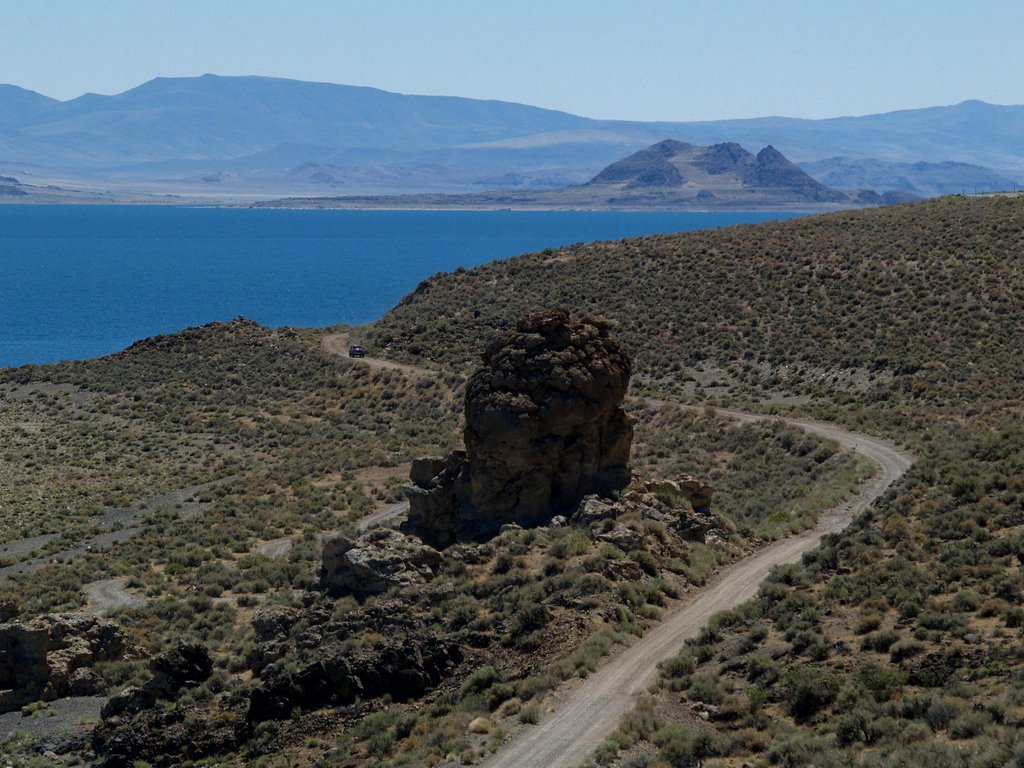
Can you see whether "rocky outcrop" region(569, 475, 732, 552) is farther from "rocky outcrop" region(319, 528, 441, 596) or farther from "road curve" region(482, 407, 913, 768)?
"rocky outcrop" region(319, 528, 441, 596)

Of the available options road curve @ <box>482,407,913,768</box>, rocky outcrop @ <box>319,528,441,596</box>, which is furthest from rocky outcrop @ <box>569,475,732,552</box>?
rocky outcrop @ <box>319,528,441,596</box>

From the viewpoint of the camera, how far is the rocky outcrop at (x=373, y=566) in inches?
1049

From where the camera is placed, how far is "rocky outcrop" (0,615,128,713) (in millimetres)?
25312

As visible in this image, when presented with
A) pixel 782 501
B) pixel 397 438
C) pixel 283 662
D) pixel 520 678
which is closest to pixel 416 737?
pixel 520 678

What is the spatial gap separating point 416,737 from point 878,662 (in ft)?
22.5

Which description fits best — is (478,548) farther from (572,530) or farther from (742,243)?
(742,243)

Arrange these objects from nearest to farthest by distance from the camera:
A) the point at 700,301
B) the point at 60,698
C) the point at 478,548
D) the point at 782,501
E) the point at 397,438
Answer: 1. the point at 60,698
2. the point at 478,548
3. the point at 782,501
4. the point at 397,438
5. the point at 700,301

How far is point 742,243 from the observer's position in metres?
80.8

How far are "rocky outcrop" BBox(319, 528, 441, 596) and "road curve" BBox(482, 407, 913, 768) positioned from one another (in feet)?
18.2

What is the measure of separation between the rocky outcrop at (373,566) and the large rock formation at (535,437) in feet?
9.24

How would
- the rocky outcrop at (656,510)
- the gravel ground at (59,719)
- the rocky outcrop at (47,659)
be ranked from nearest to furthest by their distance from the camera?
the gravel ground at (59,719) → the rocky outcrop at (47,659) → the rocky outcrop at (656,510)

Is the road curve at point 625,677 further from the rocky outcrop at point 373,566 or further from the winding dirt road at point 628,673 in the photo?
the rocky outcrop at point 373,566

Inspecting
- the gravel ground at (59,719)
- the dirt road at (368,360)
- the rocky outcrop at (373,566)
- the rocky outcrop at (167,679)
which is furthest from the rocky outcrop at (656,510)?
the dirt road at (368,360)

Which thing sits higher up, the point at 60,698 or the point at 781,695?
the point at 781,695
